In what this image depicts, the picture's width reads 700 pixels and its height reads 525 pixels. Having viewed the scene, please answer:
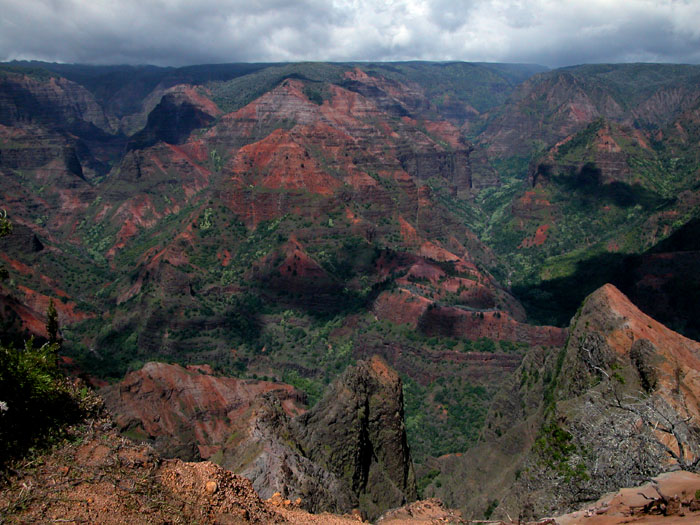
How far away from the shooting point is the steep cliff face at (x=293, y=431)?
2228 cm

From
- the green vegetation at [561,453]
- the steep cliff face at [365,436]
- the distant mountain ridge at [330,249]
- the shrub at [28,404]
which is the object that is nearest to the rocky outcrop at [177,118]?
the distant mountain ridge at [330,249]

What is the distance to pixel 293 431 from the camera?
93.2ft

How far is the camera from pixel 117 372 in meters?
56.7

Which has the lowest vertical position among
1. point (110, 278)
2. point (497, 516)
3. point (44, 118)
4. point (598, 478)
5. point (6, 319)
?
point (110, 278)

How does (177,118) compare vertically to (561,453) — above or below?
above

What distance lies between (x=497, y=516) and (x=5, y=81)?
209185mm

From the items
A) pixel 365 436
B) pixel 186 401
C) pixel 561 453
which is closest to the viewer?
pixel 561 453

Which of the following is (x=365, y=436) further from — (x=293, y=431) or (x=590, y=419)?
(x=590, y=419)

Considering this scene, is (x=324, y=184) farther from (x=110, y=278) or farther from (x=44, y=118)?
(x=44, y=118)

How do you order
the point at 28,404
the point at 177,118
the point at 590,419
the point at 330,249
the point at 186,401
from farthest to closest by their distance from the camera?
the point at 177,118 → the point at 330,249 → the point at 186,401 → the point at 590,419 → the point at 28,404

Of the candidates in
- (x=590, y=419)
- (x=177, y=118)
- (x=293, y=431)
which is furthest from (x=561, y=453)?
(x=177, y=118)

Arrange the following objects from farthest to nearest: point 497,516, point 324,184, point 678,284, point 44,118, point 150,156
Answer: point 44,118, point 150,156, point 324,184, point 678,284, point 497,516

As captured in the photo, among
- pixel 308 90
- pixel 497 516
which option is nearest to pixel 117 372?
pixel 497 516

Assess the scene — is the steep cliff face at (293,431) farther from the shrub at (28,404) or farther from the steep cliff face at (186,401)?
the shrub at (28,404)
